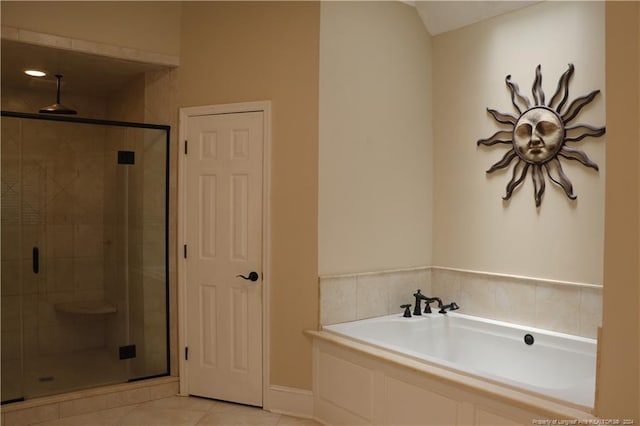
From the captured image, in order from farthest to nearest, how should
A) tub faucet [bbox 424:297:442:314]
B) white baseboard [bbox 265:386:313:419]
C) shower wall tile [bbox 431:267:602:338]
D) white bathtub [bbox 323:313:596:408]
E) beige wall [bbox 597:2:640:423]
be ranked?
tub faucet [bbox 424:297:442:314]
white baseboard [bbox 265:386:313:419]
shower wall tile [bbox 431:267:602:338]
white bathtub [bbox 323:313:596:408]
beige wall [bbox 597:2:640:423]

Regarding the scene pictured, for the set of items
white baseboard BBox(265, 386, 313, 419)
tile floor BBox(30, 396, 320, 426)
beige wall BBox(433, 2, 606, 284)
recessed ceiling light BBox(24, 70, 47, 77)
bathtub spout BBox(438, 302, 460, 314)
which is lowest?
tile floor BBox(30, 396, 320, 426)

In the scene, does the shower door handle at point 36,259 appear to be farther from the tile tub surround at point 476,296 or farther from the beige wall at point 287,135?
the tile tub surround at point 476,296

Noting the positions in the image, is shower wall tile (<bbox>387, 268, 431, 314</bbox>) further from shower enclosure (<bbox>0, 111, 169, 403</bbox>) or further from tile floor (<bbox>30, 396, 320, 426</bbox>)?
shower enclosure (<bbox>0, 111, 169, 403</bbox>)

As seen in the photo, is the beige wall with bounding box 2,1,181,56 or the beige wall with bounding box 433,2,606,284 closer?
the beige wall with bounding box 433,2,606,284

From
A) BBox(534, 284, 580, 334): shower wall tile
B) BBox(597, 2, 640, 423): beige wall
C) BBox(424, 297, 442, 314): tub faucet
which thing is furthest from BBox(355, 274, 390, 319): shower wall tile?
BBox(597, 2, 640, 423): beige wall

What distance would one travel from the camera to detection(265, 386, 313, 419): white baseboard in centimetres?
348

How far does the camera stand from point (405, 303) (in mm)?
3957

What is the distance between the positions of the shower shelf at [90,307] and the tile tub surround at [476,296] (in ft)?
5.99

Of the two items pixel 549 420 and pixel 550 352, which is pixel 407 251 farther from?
pixel 549 420

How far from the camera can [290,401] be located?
3535 millimetres

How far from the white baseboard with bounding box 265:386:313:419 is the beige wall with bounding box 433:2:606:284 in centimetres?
146

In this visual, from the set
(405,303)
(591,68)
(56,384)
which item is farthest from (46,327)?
(591,68)

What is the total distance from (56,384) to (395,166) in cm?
282

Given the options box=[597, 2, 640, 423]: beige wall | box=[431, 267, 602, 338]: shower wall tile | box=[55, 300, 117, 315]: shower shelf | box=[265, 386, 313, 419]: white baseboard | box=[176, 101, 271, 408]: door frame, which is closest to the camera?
box=[597, 2, 640, 423]: beige wall
